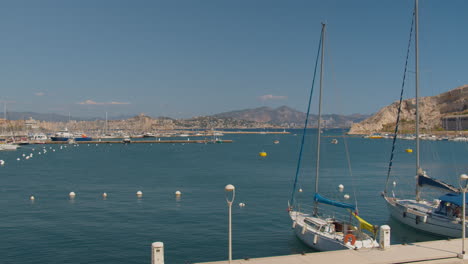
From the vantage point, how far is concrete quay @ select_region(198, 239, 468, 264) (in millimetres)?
18125

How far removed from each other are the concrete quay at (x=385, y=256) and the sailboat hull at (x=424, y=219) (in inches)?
340

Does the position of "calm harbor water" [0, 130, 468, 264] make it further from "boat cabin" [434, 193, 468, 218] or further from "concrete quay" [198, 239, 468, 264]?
"concrete quay" [198, 239, 468, 264]

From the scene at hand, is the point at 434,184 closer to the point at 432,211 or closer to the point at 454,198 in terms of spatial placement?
the point at 432,211

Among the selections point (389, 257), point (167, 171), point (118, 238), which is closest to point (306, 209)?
point (118, 238)

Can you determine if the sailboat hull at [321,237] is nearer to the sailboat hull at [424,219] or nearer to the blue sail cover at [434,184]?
the sailboat hull at [424,219]

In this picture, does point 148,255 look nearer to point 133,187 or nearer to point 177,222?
point 177,222

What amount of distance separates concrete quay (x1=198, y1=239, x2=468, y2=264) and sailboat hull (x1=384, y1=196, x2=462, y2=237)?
865 cm

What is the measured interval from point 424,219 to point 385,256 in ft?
44.9

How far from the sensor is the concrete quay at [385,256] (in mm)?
18125

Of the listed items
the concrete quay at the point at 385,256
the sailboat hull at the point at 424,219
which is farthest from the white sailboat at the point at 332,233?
the sailboat hull at the point at 424,219

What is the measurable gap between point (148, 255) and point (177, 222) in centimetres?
875

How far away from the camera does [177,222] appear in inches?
1396

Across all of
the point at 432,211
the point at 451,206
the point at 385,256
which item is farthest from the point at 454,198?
the point at 385,256

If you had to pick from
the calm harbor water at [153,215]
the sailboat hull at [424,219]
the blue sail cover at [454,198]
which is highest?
the blue sail cover at [454,198]
